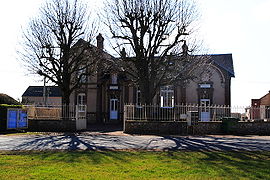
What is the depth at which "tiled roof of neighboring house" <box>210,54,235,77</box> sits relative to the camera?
98.1ft

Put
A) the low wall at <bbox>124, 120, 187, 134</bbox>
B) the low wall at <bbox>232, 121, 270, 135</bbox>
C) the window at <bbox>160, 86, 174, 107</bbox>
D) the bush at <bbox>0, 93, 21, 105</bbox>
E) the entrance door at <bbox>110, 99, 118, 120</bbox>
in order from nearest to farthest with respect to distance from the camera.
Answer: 1. the low wall at <bbox>124, 120, 187, 134</bbox>
2. the low wall at <bbox>232, 121, 270, 135</bbox>
3. the bush at <bbox>0, 93, 21, 105</bbox>
4. the window at <bbox>160, 86, 174, 107</bbox>
5. the entrance door at <bbox>110, 99, 118, 120</bbox>

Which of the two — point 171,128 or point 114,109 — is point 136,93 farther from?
point 171,128

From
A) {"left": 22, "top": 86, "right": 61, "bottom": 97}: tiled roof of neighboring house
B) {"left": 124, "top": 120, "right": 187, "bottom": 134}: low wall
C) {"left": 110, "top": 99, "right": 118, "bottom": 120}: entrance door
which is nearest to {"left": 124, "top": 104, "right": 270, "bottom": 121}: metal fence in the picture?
{"left": 124, "top": 120, "right": 187, "bottom": 134}: low wall

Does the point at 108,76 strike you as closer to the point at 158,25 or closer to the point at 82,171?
the point at 158,25

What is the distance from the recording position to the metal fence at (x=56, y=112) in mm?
21859

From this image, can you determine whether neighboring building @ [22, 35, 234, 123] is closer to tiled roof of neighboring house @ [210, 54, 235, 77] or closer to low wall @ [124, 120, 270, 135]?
tiled roof of neighboring house @ [210, 54, 235, 77]

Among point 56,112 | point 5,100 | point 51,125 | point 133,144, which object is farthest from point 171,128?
point 5,100

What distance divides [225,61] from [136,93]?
10125 millimetres

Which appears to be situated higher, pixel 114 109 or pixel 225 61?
pixel 225 61

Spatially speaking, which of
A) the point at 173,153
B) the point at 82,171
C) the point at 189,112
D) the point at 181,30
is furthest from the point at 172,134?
the point at 82,171

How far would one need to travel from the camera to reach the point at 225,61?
32688 mm

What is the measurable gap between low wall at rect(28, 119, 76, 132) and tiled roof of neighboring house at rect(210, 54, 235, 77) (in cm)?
1592

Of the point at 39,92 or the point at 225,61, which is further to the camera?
the point at 39,92

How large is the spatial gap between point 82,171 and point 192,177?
271 centimetres
